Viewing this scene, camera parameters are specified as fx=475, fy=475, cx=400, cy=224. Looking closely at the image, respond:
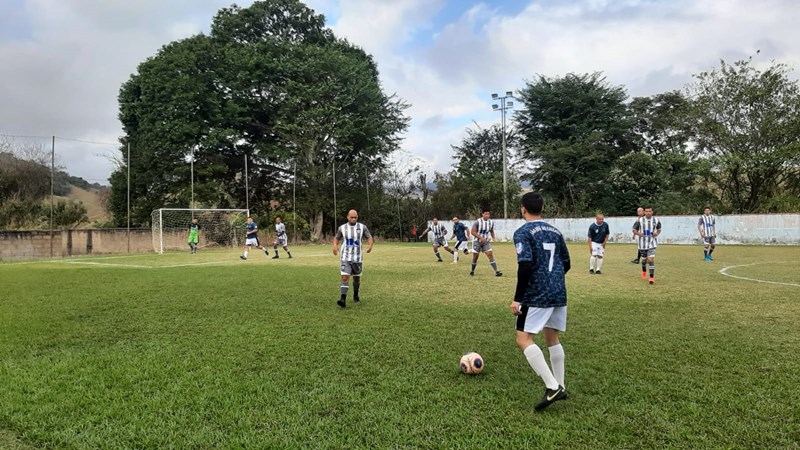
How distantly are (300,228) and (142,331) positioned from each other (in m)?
30.4

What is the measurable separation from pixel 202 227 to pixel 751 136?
36.6 metres

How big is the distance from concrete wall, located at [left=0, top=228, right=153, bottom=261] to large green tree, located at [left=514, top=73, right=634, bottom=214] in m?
31.7

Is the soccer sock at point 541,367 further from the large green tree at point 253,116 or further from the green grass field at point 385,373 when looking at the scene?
the large green tree at point 253,116

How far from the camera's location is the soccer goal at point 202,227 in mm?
28344

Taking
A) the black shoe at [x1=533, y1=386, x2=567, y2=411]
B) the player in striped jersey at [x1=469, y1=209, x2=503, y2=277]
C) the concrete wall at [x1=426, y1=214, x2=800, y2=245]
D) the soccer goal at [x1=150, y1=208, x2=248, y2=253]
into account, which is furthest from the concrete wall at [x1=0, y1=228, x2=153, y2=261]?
the concrete wall at [x1=426, y1=214, x2=800, y2=245]

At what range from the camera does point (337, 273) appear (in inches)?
567

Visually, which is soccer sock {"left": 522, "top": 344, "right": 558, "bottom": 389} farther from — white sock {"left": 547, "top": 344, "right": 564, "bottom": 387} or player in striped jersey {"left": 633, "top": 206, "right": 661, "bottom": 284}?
player in striped jersey {"left": 633, "top": 206, "right": 661, "bottom": 284}

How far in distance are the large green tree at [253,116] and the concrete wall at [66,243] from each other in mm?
7060

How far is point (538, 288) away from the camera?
414 centimetres

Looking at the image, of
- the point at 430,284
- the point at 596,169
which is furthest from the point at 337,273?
the point at 596,169

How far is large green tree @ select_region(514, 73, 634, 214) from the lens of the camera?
41.9m

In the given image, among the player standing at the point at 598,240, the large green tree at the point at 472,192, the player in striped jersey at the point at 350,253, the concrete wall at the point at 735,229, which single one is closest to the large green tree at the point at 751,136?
the concrete wall at the point at 735,229

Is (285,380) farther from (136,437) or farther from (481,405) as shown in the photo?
(481,405)

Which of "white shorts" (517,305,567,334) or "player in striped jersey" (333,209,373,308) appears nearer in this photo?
"white shorts" (517,305,567,334)
